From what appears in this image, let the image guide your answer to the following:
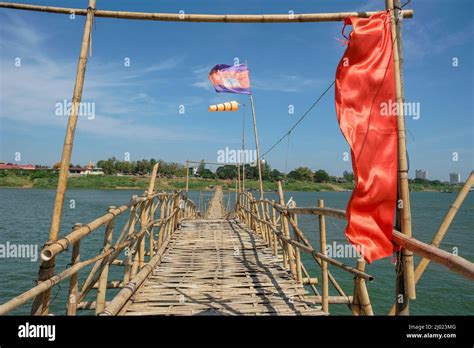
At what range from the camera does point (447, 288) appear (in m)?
12.8

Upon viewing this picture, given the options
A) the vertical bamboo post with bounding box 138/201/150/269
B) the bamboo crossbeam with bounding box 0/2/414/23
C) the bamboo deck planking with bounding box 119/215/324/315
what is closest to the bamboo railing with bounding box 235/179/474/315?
the bamboo deck planking with bounding box 119/215/324/315

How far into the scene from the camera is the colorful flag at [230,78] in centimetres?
892

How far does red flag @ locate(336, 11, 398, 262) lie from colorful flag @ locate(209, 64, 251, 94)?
20.9 feet

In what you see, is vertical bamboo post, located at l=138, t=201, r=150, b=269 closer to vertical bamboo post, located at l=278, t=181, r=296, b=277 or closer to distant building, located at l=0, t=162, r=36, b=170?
vertical bamboo post, located at l=278, t=181, r=296, b=277

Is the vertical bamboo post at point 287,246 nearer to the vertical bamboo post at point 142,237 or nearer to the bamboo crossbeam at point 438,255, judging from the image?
the vertical bamboo post at point 142,237

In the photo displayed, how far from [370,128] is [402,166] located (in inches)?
14.2

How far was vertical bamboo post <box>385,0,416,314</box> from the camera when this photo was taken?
8.07 ft

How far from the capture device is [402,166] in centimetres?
257

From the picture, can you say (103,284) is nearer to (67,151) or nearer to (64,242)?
(64,242)

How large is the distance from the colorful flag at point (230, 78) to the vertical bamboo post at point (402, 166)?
21.1 feet

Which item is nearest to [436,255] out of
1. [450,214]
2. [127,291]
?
[450,214]

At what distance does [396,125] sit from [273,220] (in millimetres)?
5038
